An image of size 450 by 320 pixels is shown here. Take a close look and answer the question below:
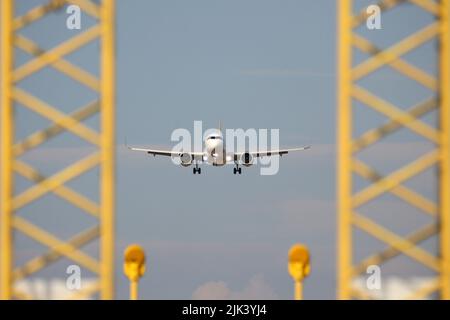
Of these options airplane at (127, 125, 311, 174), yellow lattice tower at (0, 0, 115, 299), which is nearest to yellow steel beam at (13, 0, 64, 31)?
yellow lattice tower at (0, 0, 115, 299)

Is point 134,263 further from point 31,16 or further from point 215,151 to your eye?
point 215,151

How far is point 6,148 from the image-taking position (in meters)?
9.92

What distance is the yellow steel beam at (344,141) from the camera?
895 cm

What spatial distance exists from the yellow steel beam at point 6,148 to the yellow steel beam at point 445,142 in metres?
5.55

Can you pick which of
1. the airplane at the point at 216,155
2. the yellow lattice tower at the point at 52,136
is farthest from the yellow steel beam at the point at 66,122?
the airplane at the point at 216,155

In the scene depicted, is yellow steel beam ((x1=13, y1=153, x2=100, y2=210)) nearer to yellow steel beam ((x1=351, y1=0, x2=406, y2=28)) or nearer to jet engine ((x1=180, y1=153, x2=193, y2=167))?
yellow steel beam ((x1=351, y1=0, x2=406, y2=28))

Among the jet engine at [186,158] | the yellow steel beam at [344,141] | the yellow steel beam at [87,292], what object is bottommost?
the yellow steel beam at [87,292]

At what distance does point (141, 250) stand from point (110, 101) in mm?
2104

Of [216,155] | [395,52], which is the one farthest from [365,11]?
[216,155]

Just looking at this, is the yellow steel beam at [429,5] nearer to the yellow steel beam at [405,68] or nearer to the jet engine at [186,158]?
the yellow steel beam at [405,68]

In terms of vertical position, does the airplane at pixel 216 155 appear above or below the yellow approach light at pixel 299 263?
above

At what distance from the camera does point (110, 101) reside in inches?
380
